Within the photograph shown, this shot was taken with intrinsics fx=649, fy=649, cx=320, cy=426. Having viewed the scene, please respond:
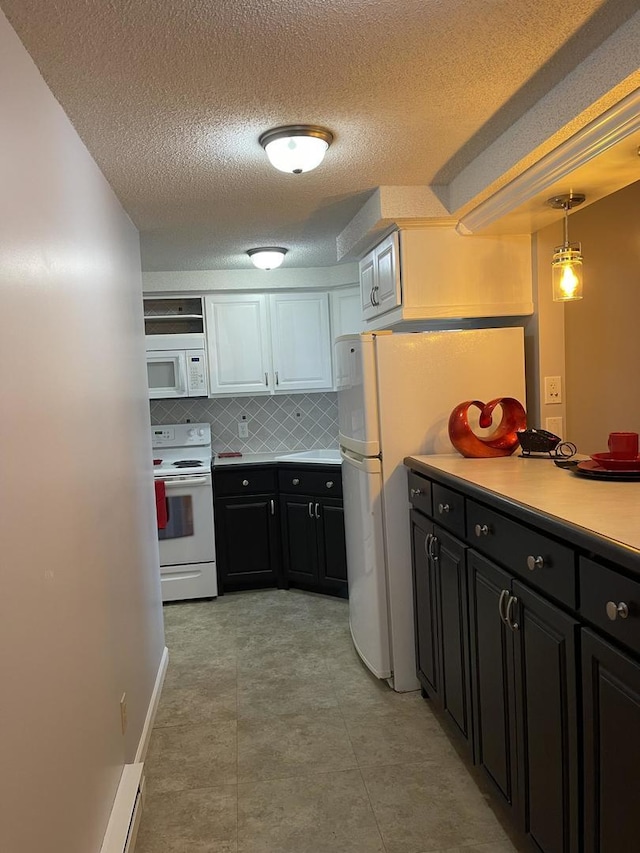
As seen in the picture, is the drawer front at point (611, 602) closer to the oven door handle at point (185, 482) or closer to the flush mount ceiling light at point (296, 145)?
the flush mount ceiling light at point (296, 145)

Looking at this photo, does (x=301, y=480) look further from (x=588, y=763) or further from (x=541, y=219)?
(x=588, y=763)

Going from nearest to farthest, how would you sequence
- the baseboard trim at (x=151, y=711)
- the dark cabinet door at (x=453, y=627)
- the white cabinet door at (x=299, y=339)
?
the dark cabinet door at (x=453, y=627) → the baseboard trim at (x=151, y=711) → the white cabinet door at (x=299, y=339)

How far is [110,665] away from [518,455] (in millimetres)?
1714

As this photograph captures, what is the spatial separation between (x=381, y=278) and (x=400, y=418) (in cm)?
72

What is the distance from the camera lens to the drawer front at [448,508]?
2146 millimetres

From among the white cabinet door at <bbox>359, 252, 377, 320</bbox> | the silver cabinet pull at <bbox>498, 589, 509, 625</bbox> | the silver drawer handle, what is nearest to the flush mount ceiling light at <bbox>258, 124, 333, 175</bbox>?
the white cabinet door at <bbox>359, 252, 377, 320</bbox>

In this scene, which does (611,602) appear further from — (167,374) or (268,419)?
(268,419)

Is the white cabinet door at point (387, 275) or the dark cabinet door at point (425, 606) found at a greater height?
the white cabinet door at point (387, 275)

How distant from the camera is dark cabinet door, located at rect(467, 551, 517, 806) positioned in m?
1.77

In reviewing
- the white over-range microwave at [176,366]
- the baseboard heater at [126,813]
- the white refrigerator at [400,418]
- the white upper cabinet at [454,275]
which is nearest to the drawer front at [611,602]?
the baseboard heater at [126,813]

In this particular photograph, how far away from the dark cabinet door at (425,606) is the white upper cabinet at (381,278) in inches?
38.9

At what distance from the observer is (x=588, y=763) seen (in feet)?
4.47

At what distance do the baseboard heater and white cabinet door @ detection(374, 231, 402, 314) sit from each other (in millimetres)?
2094

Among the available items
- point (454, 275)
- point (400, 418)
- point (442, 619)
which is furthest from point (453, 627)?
point (454, 275)
